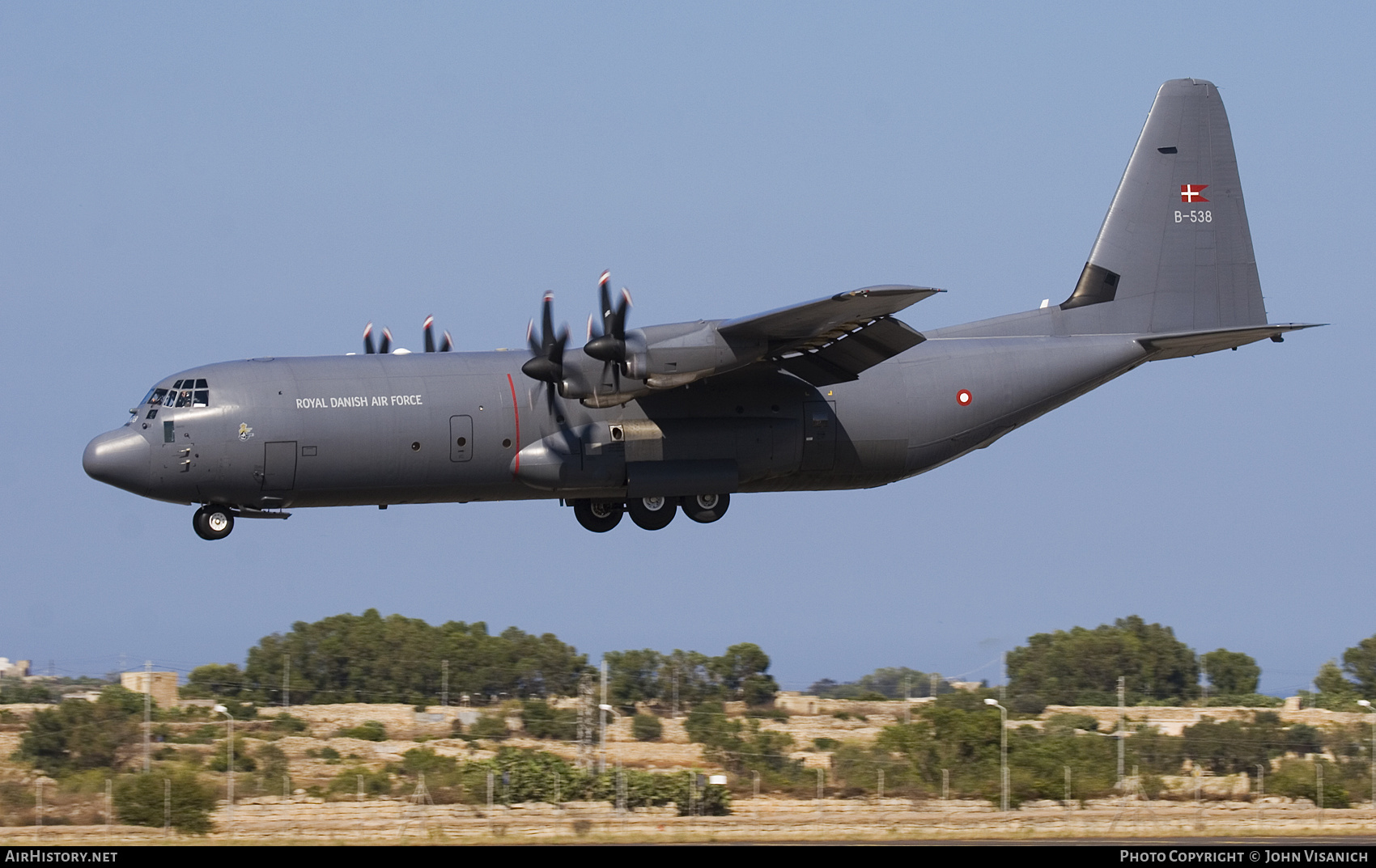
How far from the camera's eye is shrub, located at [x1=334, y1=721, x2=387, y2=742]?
33.1m

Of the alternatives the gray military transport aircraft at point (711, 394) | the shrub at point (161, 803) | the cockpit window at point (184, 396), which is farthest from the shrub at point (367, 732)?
the cockpit window at point (184, 396)

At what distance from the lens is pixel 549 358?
2595 centimetres

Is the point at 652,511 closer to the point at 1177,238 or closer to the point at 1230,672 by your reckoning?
the point at 1177,238

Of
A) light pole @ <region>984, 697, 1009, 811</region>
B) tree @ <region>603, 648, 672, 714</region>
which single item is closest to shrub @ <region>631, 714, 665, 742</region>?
tree @ <region>603, 648, 672, 714</region>

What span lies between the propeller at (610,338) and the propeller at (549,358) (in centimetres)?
64

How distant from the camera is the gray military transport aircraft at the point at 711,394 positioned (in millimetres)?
25266

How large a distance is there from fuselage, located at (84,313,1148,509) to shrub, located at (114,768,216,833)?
4754mm

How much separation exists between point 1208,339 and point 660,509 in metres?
10.7

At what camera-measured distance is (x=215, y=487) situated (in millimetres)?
25406

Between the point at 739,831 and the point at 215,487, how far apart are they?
10.3m

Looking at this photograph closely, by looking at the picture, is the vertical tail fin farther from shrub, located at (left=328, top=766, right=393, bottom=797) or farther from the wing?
shrub, located at (left=328, top=766, right=393, bottom=797)

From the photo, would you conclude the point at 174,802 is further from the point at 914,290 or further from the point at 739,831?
the point at 914,290

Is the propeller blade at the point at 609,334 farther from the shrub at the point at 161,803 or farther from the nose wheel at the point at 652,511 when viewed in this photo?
the shrub at the point at 161,803

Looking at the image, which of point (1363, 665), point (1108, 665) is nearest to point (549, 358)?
point (1108, 665)
